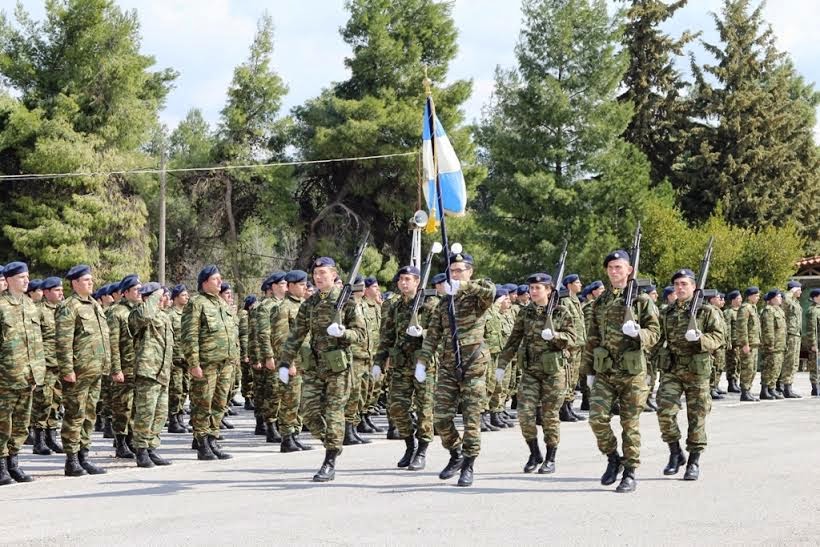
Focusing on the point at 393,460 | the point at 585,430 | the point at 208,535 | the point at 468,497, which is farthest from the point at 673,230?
the point at 208,535

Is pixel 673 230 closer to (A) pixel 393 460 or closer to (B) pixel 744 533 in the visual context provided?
(A) pixel 393 460

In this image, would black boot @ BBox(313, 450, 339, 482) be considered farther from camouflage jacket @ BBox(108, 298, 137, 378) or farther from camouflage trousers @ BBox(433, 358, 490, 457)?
camouflage jacket @ BBox(108, 298, 137, 378)

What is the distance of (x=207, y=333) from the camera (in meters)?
11.7

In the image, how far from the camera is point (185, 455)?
40.2 feet

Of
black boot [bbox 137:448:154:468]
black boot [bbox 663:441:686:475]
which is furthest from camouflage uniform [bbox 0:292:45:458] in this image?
black boot [bbox 663:441:686:475]

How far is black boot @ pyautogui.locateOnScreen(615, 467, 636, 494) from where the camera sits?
9.02 meters

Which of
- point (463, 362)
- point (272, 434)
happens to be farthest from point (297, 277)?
point (463, 362)

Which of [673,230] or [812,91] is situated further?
[812,91]

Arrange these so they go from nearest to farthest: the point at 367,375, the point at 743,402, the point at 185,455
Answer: the point at 185,455 → the point at 367,375 → the point at 743,402

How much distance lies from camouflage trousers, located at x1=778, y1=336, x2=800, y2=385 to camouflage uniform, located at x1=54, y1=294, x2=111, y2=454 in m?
14.4

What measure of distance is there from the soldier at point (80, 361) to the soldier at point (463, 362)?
3673 millimetres

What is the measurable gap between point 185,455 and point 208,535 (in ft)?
16.8

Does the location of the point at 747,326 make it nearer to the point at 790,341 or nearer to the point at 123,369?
the point at 790,341

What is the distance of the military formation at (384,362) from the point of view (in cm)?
941
